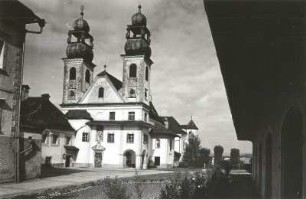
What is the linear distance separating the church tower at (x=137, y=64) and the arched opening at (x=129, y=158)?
6752mm

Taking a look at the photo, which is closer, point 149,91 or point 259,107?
point 259,107

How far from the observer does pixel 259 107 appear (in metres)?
9.66

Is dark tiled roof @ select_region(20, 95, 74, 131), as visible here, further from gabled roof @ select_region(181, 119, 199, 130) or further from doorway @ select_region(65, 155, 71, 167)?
gabled roof @ select_region(181, 119, 199, 130)

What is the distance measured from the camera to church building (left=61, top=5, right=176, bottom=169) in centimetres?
4797

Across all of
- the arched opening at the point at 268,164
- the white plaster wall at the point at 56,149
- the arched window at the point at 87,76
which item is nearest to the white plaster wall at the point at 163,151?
the arched window at the point at 87,76

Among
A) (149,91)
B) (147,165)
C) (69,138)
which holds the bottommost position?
(147,165)

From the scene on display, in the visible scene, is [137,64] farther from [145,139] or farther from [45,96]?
[45,96]

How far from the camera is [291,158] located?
641cm

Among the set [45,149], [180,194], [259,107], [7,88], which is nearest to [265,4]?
[180,194]

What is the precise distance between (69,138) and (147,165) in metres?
10.5

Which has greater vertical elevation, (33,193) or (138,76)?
(138,76)

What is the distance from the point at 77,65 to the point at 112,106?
325 inches

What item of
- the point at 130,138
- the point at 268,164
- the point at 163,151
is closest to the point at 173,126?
the point at 163,151

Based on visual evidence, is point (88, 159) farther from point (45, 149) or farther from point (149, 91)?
point (149, 91)
